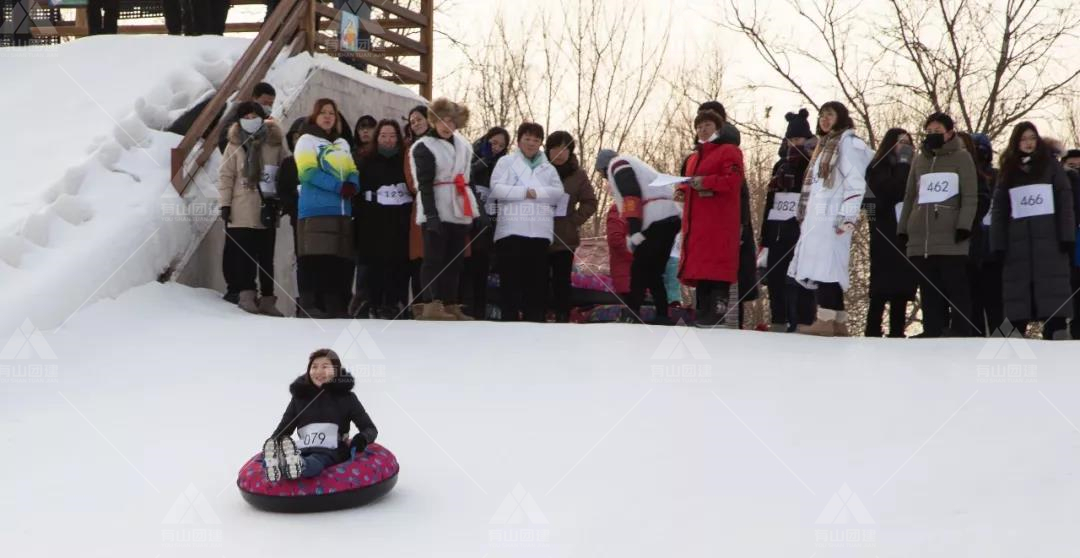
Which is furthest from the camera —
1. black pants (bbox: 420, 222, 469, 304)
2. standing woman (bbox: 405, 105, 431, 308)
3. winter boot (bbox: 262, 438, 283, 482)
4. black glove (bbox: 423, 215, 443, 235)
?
standing woman (bbox: 405, 105, 431, 308)

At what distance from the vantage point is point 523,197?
423 inches

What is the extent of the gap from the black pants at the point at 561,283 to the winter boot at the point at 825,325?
7.01 ft

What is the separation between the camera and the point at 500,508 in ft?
19.1

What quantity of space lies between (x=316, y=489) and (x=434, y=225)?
15.6ft

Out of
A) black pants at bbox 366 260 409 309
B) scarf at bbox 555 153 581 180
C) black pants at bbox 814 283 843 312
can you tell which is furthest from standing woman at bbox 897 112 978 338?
black pants at bbox 366 260 409 309

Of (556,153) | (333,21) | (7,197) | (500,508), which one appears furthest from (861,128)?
(500,508)

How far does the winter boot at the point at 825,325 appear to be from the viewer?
397 inches

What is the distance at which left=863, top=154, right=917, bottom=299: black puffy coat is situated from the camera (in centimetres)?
1018

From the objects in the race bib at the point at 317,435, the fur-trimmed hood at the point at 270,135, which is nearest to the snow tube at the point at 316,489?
the race bib at the point at 317,435

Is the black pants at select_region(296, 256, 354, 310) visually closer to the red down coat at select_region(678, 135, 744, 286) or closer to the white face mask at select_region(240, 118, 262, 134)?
the white face mask at select_region(240, 118, 262, 134)

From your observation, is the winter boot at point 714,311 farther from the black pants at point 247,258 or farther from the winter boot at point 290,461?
the winter boot at point 290,461

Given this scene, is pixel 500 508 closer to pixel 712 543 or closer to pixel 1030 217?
pixel 712 543

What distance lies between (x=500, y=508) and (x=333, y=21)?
34.4 ft

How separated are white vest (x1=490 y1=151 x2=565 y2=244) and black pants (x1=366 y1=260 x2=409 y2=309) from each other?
94 centimetres
